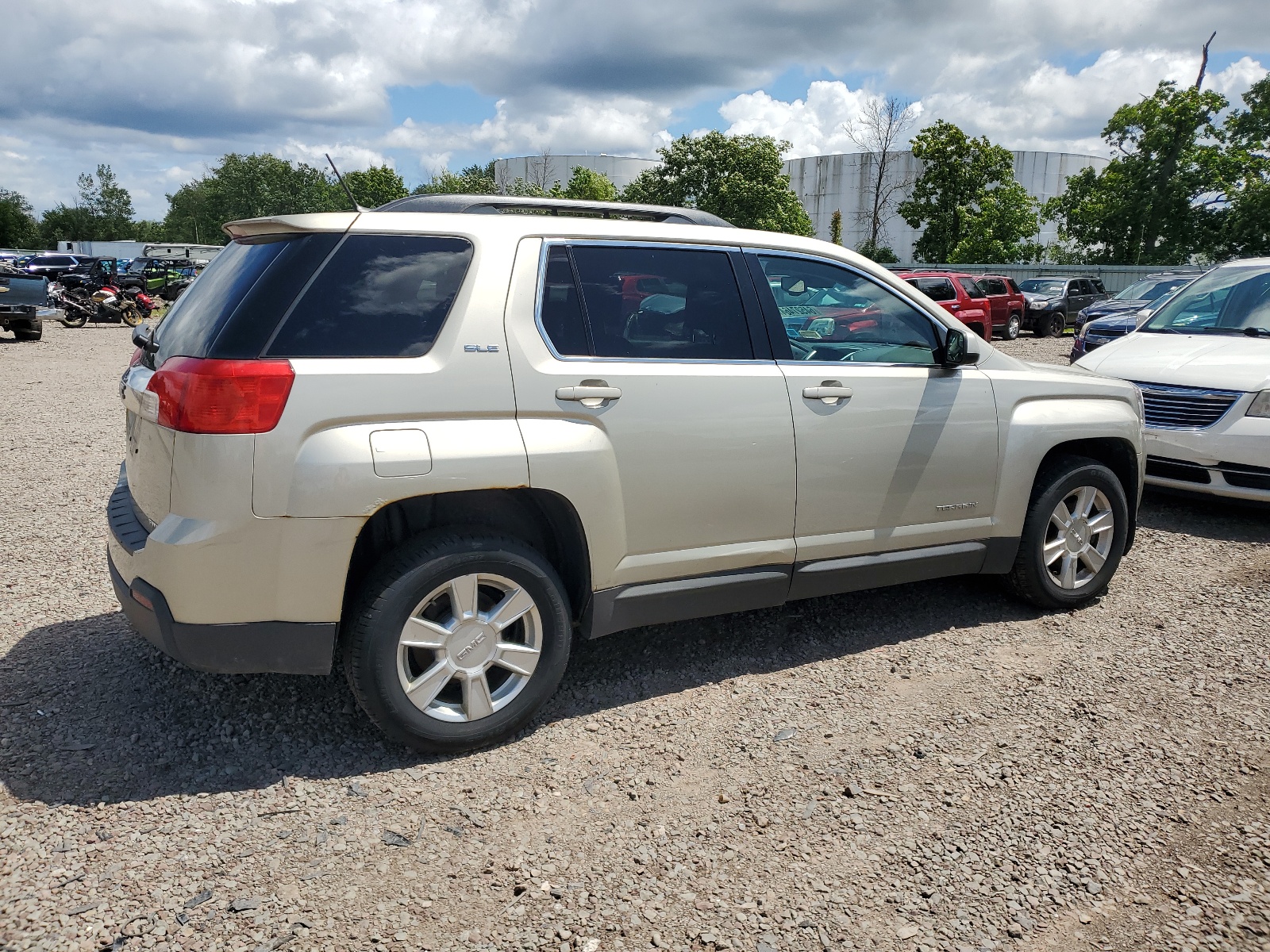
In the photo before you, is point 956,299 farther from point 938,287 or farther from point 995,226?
point 995,226

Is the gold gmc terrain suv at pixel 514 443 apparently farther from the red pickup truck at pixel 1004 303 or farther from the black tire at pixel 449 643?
the red pickup truck at pixel 1004 303

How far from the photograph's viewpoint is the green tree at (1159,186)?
42719 millimetres

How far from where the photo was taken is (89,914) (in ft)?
8.18

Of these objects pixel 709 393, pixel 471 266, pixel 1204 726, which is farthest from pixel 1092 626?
pixel 471 266

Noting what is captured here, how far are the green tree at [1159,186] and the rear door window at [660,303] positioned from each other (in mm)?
47834

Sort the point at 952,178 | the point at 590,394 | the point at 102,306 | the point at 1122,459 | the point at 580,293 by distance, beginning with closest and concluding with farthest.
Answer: the point at 590,394 < the point at 580,293 < the point at 1122,459 < the point at 102,306 < the point at 952,178

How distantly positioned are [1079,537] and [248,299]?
3.96 meters

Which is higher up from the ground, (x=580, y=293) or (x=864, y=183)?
(x=864, y=183)

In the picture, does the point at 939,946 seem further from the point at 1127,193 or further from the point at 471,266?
the point at 1127,193

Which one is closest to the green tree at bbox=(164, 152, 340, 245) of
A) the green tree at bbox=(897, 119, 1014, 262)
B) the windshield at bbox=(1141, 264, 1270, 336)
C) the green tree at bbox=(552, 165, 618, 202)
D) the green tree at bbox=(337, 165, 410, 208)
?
the green tree at bbox=(337, 165, 410, 208)

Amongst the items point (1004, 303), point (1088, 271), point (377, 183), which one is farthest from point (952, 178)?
point (377, 183)

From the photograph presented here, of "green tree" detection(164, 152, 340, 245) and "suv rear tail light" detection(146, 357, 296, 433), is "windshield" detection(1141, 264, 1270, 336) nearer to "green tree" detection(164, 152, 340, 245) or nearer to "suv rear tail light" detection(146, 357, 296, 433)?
"suv rear tail light" detection(146, 357, 296, 433)

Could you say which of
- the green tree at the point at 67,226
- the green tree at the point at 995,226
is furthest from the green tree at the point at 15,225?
the green tree at the point at 995,226

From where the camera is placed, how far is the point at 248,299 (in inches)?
119
